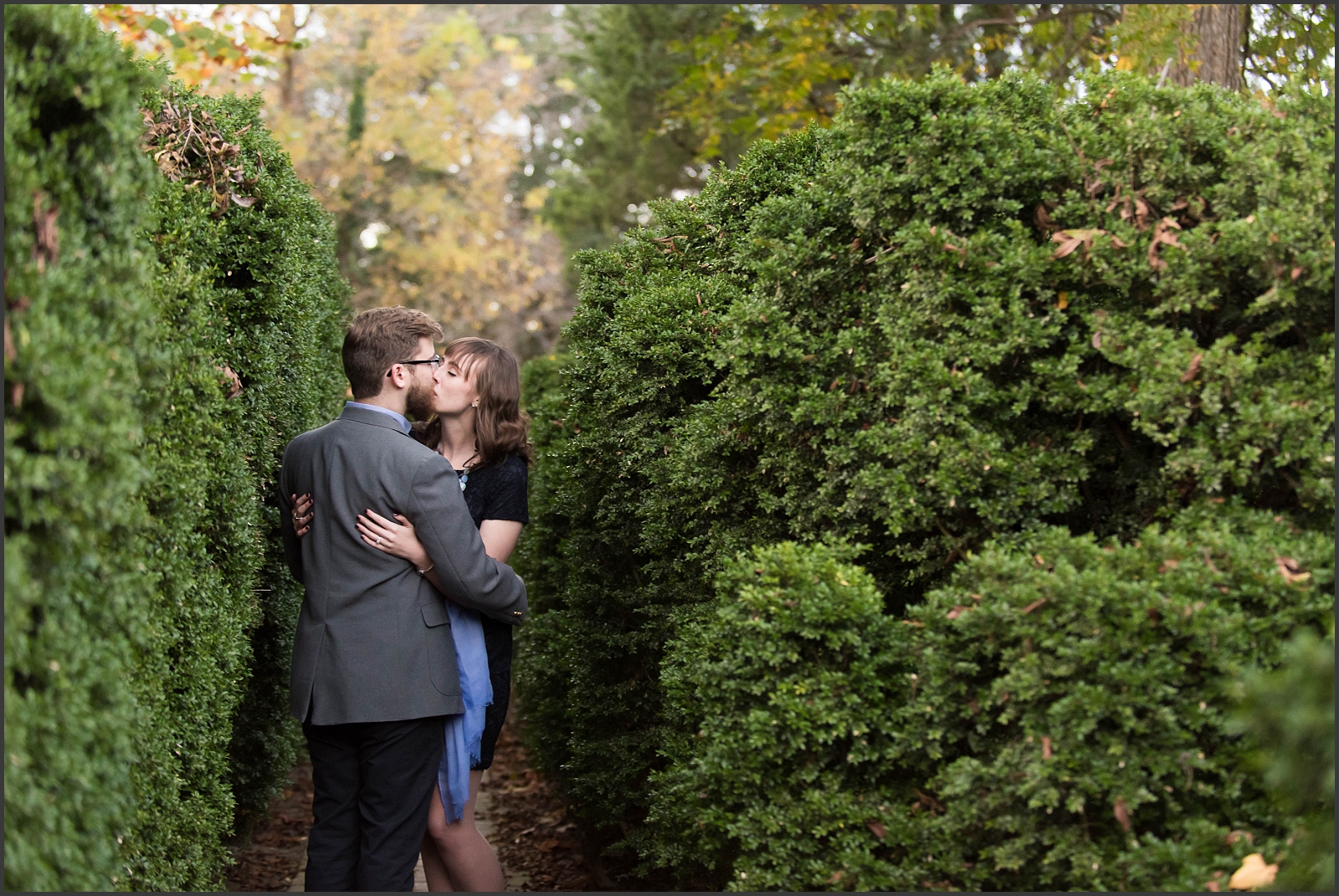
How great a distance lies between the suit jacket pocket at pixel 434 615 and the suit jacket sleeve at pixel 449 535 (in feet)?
0.21

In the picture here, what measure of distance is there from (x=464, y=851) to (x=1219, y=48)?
7062mm

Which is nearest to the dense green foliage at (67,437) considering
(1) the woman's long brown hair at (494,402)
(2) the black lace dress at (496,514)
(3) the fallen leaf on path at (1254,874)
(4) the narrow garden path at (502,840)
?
(2) the black lace dress at (496,514)

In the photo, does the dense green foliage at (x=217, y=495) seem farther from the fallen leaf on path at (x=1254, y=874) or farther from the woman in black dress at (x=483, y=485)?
the fallen leaf on path at (x=1254, y=874)

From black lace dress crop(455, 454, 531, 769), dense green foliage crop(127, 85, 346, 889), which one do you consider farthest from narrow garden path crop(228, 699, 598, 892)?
black lace dress crop(455, 454, 531, 769)

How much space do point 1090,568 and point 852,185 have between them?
1.32 meters

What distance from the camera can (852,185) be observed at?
3117mm

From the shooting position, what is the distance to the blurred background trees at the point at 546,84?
10916 mm

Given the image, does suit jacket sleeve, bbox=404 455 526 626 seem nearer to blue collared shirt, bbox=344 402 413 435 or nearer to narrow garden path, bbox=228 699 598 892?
blue collared shirt, bbox=344 402 413 435

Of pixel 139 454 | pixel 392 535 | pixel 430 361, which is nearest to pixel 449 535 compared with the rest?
pixel 392 535

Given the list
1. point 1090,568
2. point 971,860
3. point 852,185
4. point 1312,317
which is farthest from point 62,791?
point 1312,317

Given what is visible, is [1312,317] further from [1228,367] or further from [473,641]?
[473,641]

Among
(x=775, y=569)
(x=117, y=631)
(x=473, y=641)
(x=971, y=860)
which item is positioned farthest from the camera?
(x=473, y=641)

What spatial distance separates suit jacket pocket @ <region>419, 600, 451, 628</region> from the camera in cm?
370

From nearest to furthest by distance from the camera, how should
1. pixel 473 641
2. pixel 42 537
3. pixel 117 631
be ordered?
pixel 42 537 → pixel 117 631 → pixel 473 641
